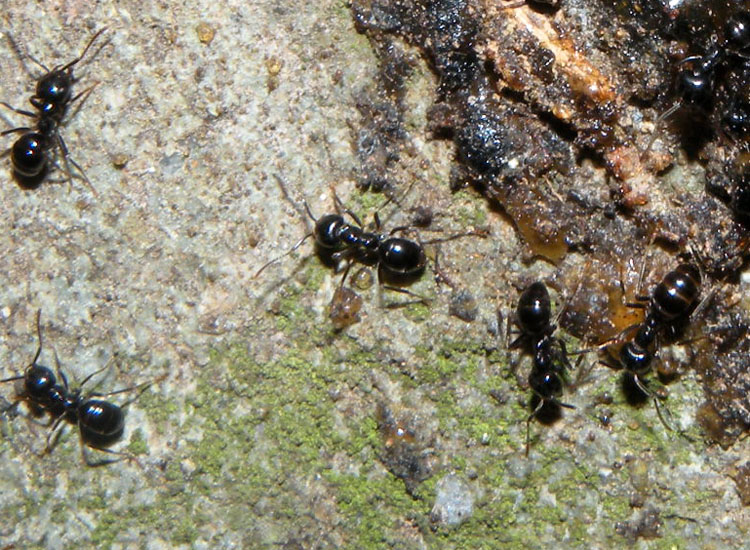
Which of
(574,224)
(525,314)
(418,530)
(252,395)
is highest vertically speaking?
(574,224)

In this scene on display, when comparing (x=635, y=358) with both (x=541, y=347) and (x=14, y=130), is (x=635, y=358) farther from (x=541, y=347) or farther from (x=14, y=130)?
(x=14, y=130)

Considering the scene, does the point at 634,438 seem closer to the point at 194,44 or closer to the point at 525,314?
the point at 525,314

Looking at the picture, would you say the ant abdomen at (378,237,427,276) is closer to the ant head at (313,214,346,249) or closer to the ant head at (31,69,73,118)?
the ant head at (313,214,346,249)

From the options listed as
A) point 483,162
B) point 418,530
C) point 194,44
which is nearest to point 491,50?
point 483,162

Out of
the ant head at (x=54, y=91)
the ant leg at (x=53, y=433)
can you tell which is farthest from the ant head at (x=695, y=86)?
the ant leg at (x=53, y=433)

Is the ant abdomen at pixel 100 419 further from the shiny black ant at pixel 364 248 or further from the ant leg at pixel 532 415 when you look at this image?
the ant leg at pixel 532 415

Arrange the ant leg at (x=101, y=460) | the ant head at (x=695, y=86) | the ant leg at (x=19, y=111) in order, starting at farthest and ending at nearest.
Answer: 1. the ant leg at (x=19, y=111)
2. the ant leg at (x=101, y=460)
3. the ant head at (x=695, y=86)

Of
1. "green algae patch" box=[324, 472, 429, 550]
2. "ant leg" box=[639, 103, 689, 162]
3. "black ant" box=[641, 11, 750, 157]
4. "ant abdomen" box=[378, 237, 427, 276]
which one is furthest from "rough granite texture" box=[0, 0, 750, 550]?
"black ant" box=[641, 11, 750, 157]
